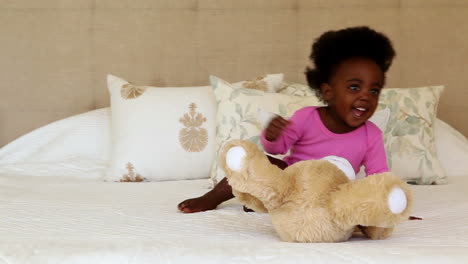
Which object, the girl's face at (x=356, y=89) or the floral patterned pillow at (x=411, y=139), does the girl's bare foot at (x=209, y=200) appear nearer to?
the girl's face at (x=356, y=89)

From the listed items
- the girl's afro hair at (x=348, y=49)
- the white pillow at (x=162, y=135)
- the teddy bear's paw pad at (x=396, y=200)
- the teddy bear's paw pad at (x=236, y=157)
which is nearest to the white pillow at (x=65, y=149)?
the white pillow at (x=162, y=135)

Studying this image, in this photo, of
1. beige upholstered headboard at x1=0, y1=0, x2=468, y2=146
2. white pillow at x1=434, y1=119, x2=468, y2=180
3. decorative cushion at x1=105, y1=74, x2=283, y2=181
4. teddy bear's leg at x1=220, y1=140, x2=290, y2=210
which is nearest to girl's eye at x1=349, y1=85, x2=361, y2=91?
teddy bear's leg at x1=220, y1=140, x2=290, y2=210

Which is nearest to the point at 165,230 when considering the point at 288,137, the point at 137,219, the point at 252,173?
the point at 137,219

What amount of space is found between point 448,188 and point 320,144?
1.98 feet

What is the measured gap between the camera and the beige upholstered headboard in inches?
96.4

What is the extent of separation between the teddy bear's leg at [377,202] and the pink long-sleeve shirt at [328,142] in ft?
1.20

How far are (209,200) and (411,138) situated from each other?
811 mm

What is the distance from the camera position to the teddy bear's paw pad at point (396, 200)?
1076 millimetres

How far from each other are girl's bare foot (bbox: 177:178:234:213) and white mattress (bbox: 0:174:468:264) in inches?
1.0

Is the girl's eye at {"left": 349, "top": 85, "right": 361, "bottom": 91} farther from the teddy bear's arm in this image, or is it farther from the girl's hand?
the teddy bear's arm

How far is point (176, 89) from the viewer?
85.1 inches

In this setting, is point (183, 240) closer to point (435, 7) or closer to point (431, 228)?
point (431, 228)

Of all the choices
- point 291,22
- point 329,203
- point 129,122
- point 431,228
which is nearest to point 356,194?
point 329,203

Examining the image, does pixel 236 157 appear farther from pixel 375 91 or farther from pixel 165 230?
pixel 375 91
